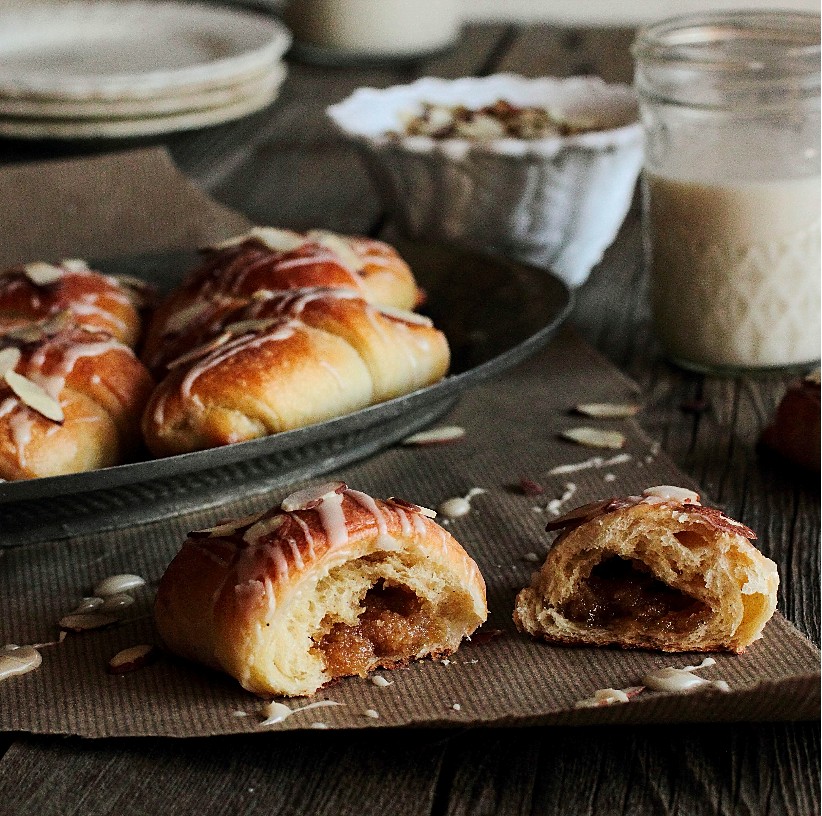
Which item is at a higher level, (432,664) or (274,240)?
(274,240)

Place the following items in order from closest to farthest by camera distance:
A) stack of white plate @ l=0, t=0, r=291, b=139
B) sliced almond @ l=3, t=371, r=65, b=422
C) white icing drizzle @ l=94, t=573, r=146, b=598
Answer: white icing drizzle @ l=94, t=573, r=146, b=598 → sliced almond @ l=3, t=371, r=65, b=422 → stack of white plate @ l=0, t=0, r=291, b=139

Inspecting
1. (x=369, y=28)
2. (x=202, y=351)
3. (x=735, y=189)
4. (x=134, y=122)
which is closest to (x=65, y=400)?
(x=202, y=351)

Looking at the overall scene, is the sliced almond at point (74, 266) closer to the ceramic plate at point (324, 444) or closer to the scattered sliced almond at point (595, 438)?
the ceramic plate at point (324, 444)

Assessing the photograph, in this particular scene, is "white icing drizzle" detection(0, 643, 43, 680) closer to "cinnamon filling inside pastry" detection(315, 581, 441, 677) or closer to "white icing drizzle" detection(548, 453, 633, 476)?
"cinnamon filling inside pastry" detection(315, 581, 441, 677)

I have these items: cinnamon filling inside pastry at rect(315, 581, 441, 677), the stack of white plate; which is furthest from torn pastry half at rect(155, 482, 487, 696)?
the stack of white plate

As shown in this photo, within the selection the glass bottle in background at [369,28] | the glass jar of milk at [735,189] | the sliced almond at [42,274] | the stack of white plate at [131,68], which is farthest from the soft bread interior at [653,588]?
the glass bottle in background at [369,28]

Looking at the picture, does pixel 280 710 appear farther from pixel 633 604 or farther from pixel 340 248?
pixel 340 248
